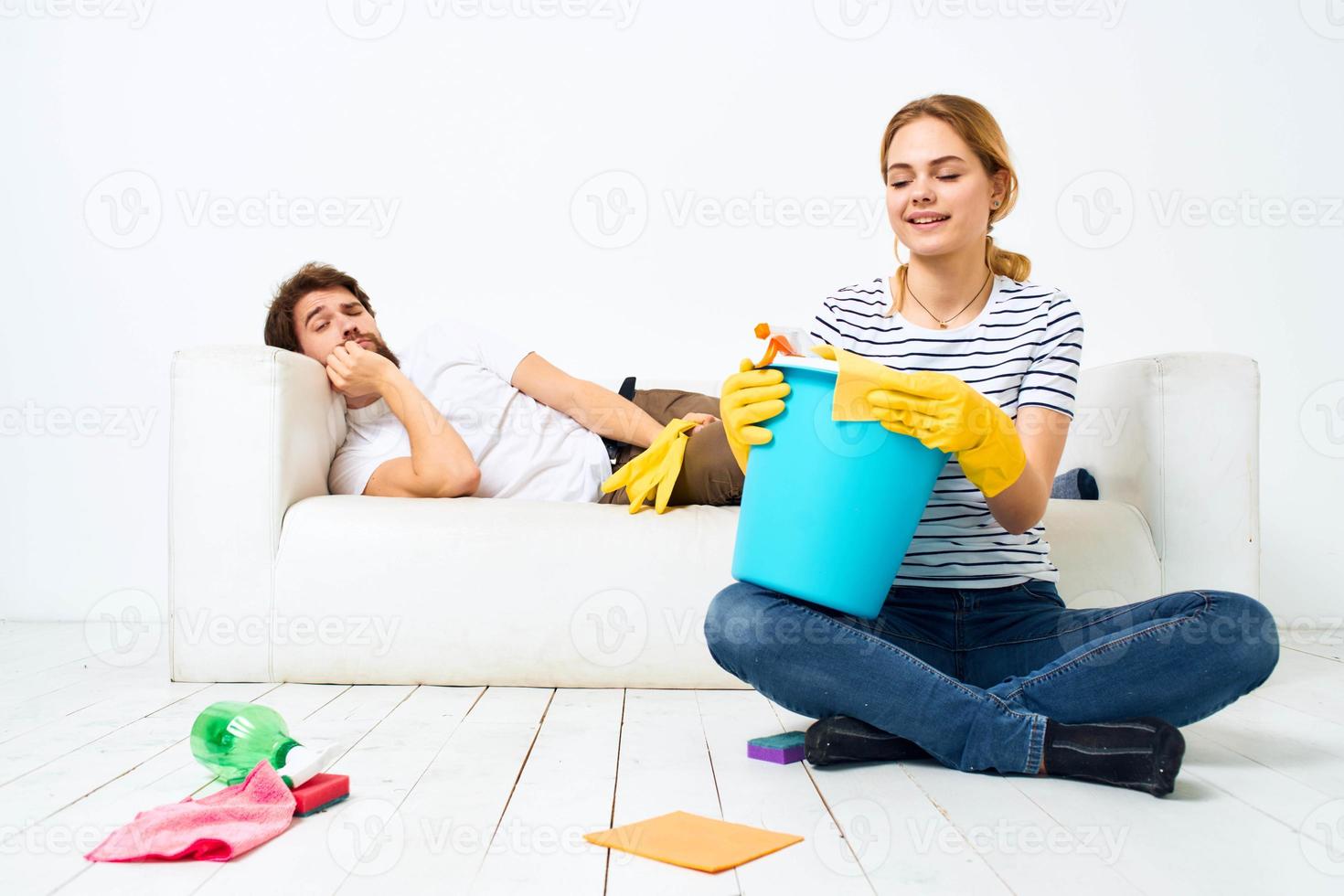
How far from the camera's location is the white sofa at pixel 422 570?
1782 mm

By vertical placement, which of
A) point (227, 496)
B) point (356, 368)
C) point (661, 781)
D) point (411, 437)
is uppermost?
point (356, 368)

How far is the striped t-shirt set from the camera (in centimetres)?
133

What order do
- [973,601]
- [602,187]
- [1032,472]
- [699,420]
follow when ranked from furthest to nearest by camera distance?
[602,187] → [699,420] → [973,601] → [1032,472]

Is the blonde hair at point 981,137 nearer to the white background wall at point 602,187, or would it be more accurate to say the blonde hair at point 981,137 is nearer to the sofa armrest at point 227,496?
the sofa armrest at point 227,496

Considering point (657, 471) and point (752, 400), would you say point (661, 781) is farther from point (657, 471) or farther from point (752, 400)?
Answer: point (657, 471)

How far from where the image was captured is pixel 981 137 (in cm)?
137

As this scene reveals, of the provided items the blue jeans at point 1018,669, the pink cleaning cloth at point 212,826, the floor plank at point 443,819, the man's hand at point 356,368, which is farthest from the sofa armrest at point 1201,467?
the pink cleaning cloth at point 212,826

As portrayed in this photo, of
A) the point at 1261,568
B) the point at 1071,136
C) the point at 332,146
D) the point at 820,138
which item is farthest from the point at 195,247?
the point at 1261,568

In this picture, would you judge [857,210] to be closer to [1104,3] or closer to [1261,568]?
[1104,3]

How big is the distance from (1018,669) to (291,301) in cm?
154

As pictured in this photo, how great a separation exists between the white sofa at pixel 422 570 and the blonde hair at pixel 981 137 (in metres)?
0.60

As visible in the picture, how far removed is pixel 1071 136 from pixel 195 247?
89.0 inches

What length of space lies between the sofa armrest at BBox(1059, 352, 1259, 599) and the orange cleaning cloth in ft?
4.01

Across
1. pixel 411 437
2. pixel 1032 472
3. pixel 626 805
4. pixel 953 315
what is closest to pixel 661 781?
pixel 626 805
